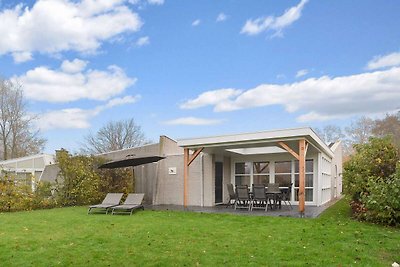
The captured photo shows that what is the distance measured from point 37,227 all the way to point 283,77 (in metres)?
13.6

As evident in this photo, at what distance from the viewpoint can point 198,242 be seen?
688 cm

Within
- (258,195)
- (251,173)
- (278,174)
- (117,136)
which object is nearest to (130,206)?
(258,195)

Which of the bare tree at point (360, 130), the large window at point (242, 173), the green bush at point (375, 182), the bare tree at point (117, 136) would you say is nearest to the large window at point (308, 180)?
the large window at point (242, 173)

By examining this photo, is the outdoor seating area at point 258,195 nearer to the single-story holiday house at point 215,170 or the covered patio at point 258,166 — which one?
the covered patio at point 258,166

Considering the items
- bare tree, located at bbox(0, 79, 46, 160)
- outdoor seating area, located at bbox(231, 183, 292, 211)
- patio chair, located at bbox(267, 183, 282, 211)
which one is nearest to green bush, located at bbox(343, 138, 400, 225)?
patio chair, located at bbox(267, 183, 282, 211)

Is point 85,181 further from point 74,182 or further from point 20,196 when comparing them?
point 20,196

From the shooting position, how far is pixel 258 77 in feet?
57.3

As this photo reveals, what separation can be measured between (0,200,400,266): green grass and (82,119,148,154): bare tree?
29.0 metres

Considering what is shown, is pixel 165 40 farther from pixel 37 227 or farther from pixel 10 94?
pixel 10 94

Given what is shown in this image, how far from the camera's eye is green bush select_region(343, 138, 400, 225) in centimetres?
894

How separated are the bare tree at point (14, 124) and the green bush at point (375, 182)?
28379 millimetres

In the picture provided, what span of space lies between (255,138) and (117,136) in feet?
97.3

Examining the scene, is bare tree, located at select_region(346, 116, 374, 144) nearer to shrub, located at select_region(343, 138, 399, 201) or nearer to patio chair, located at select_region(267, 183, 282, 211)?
shrub, located at select_region(343, 138, 399, 201)

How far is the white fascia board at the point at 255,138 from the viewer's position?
36.3ft
